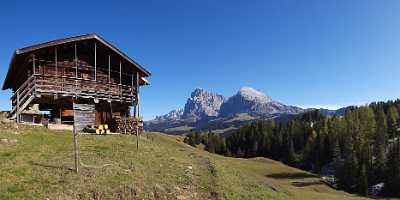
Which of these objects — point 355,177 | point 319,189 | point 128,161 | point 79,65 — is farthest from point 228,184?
point 355,177

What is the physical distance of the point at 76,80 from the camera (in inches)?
1982

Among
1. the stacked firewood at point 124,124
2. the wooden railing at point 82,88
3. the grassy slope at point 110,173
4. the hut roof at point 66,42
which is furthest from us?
the stacked firewood at point 124,124

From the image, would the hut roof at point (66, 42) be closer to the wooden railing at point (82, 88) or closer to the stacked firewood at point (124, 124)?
the wooden railing at point (82, 88)

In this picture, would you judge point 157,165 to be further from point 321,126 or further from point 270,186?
point 321,126

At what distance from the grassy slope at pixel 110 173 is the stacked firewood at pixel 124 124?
16.7ft

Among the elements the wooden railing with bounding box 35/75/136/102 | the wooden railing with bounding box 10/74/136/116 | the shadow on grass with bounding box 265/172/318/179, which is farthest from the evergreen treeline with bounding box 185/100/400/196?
the wooden railing with bounding box 10/74/136/116

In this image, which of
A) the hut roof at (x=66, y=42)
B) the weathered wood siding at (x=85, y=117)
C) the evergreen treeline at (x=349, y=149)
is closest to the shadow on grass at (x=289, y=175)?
the evergreen treeline at (x=349, y=149)

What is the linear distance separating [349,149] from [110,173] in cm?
11063

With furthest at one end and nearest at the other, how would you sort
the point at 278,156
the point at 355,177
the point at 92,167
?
the point at 278,156
the point at 355,177
the point at 92,167

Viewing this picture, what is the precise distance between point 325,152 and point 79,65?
13172 cm

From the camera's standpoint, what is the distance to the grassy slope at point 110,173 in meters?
25.8

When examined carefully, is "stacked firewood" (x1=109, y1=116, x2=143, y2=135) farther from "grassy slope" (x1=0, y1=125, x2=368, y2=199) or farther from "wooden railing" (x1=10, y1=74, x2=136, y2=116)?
"grassy slope" (x1=0, y1=125, x2=368, y2=199)

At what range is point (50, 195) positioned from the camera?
2422 cm

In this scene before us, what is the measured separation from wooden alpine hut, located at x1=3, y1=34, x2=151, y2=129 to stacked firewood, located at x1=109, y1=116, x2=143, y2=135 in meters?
1.61
